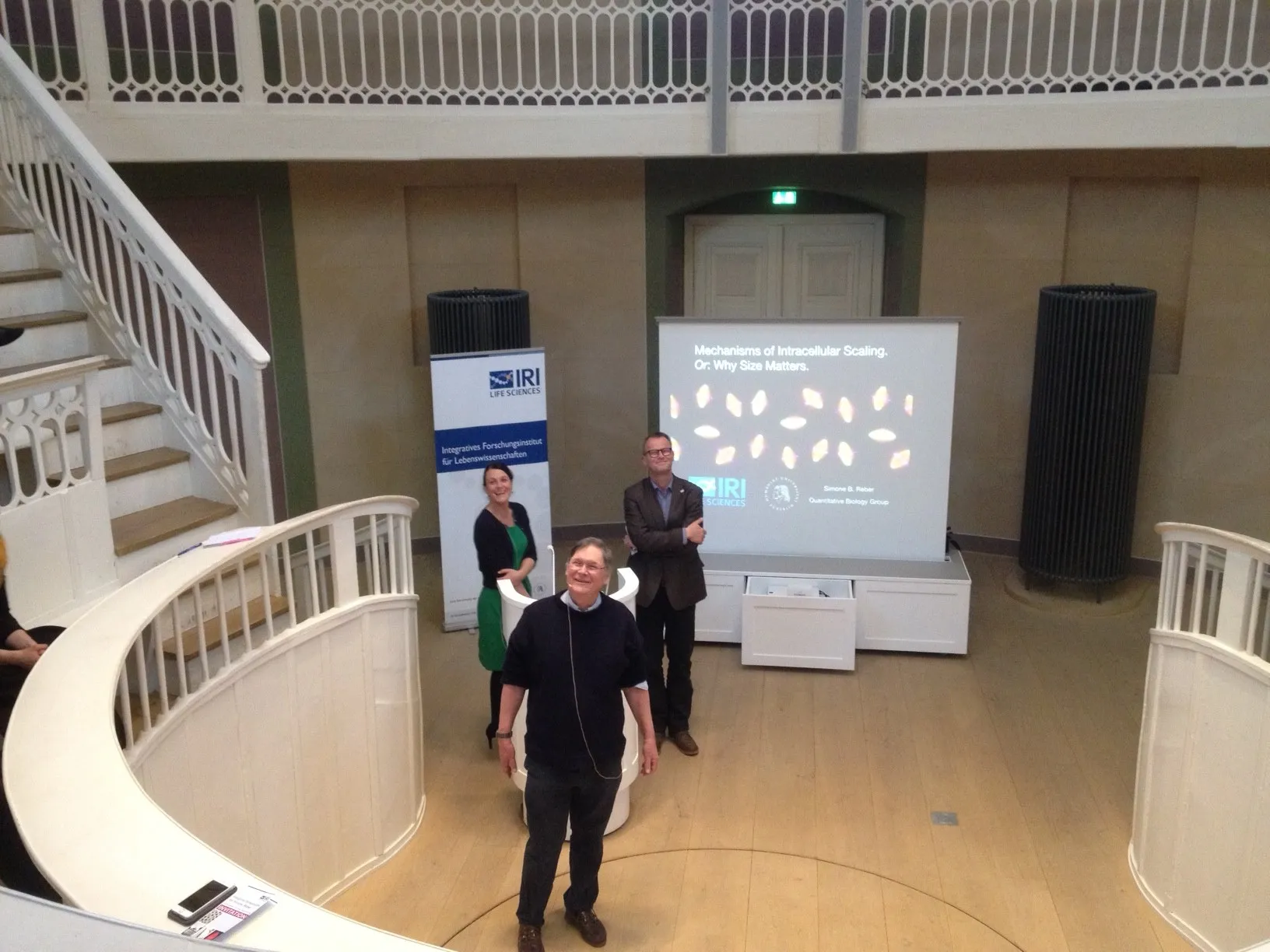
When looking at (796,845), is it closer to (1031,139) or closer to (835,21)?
(1031,139)

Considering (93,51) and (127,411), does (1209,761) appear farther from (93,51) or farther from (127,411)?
(93,51)

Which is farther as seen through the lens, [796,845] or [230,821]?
[796,845]

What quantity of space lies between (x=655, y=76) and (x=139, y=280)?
4.40 metres

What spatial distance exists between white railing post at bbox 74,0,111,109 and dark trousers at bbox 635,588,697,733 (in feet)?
14.3

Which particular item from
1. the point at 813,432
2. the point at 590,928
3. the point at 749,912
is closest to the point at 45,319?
the point at 590,928

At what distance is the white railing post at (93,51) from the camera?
6695 millimetres

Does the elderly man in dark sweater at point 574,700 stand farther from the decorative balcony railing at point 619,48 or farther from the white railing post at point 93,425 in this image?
the decorative balcony railing at point 619,48

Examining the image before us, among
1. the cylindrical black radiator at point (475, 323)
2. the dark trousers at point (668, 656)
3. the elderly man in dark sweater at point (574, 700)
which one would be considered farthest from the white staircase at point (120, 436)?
the cylindrical black radiator at point (475, 323)

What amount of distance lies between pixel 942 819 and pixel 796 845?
0.74m

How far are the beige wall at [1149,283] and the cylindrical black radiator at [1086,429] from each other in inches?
19.6

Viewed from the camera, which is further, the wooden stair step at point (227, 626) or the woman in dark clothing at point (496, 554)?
the woman in dark clothing at point (496, 554)

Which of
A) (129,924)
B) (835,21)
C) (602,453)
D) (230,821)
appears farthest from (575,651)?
(835,21)

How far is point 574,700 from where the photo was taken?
13.4 ft

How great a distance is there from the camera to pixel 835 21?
8.54m
